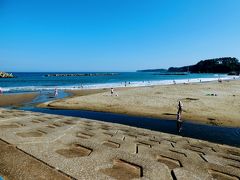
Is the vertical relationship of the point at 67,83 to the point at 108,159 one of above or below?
below

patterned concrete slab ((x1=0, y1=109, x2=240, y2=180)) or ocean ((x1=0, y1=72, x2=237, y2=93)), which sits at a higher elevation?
patterned concrete slab ((x1=0, y1=109, x2=240, y2=180))

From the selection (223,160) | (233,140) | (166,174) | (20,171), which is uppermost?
(20,171)

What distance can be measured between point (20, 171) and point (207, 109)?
18.0m

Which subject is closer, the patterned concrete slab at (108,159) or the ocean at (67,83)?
the patterned concrete slab at (108,159)

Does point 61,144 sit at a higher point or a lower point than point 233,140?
higher

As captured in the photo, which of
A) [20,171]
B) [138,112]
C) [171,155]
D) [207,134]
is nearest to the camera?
[20,171]

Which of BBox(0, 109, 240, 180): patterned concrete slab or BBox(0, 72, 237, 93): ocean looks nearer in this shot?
BBox(0, 109, 240, 180): patterned concrete slab

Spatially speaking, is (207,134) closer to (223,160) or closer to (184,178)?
(223,160)

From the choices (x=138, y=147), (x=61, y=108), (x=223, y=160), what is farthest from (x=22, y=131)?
(x=61, y=108)

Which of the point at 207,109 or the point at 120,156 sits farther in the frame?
the point at 207,109

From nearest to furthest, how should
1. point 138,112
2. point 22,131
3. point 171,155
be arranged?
1. point 171,155
2. point 22,131
3. point 138,112

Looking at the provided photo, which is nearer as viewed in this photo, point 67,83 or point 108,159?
point 108,159

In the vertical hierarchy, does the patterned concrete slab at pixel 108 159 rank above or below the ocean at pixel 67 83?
above

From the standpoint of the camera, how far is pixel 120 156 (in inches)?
254
